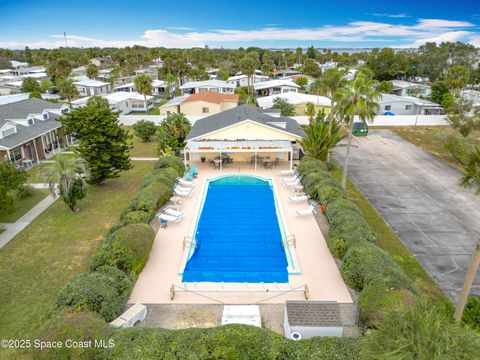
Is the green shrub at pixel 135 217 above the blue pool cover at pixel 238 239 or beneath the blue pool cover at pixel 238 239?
above

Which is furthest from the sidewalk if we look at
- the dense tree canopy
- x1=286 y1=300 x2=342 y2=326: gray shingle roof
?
x1=286 y1=300 x2=342 y2=326: gray shingle roof

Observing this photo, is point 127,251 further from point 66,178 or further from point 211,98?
point 211,98

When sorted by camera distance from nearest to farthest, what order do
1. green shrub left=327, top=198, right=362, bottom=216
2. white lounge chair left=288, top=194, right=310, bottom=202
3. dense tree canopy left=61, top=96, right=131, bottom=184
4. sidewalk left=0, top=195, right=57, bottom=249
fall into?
green shrub left=327, top=198, right=362, bottom=216
sidewalk left=0, top=195, right=57, bottom=249
white lounge chair left=288, top=194, right=310, bottom=202
dense tree canopy left=61, top=96, right=131, bottom=184

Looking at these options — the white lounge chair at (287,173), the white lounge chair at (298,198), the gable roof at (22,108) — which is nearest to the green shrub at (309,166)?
the white lounge chair at (287,173)

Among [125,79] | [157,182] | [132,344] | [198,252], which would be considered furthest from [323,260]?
[125,79]

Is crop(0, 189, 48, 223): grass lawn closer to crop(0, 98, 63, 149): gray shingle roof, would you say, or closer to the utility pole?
crop(0, 98, 63, 149): gray shingle roof

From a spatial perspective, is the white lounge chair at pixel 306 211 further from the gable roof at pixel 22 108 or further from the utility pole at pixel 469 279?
the gable roof at pixel 22 108
